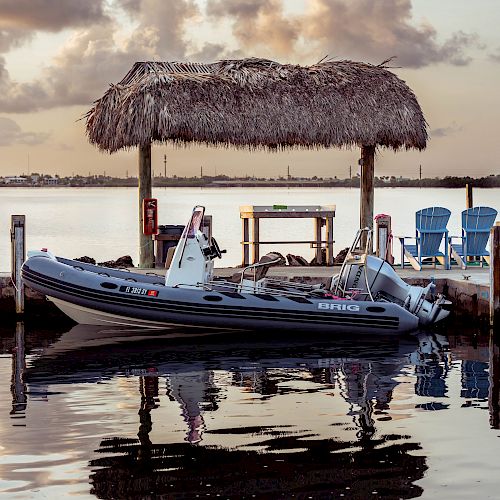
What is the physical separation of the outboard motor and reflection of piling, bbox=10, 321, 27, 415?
4195 mm

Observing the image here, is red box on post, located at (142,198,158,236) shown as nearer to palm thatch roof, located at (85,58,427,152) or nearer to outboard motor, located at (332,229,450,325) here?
palm thatch roof, located at (85,58,427,152)

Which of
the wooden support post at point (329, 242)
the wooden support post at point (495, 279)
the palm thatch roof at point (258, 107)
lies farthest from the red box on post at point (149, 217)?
the wooden support post at point (495, 279)

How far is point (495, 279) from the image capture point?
15.5 meters

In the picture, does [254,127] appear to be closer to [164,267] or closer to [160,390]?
[164,267]

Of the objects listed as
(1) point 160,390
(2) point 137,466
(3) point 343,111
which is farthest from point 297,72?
(2) point 137,466

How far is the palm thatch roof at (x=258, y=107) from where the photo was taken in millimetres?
17734

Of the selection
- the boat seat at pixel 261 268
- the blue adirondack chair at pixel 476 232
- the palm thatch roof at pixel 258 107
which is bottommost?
the boat seat at pixel 261 268

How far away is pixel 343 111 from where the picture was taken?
18484 millimetres

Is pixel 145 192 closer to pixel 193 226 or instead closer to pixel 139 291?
pixel 193 226

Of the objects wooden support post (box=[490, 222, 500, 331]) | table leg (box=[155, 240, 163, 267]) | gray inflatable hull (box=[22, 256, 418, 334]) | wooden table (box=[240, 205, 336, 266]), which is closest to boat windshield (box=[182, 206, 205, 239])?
gray inflatable hull (box=[22, 256, 418, 334])

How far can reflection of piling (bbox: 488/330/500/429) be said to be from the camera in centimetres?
1023

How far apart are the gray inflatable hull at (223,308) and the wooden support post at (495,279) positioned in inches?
50.6

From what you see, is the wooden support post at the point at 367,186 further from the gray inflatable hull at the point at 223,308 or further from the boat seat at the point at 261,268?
the gray inflatable hull at the point at 223,308

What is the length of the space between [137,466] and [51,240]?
37.0 m
